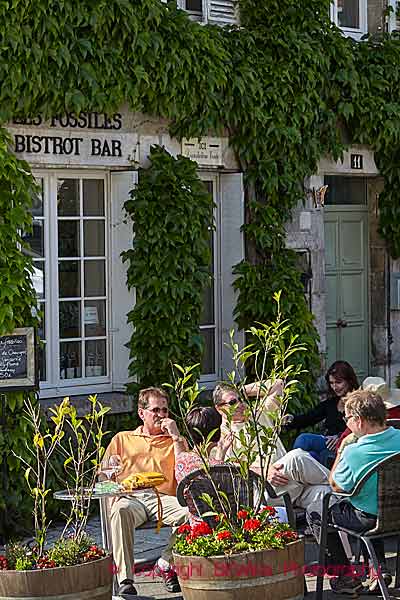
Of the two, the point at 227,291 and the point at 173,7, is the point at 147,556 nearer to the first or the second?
the point at 227,291

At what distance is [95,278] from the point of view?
10.1 m

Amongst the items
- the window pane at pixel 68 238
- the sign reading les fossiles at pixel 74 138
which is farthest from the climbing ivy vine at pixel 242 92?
the window pane at pixel 68 238

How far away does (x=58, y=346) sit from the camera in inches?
385

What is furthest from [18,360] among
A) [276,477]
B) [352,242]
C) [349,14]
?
[349,14]

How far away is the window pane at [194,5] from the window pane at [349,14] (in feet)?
6.35

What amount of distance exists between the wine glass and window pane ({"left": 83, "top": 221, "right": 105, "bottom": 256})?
9.37ft

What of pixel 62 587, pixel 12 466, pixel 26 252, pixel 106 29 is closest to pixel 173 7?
pixel 106 29

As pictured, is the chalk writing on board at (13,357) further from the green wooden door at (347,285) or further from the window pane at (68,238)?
the green wooden door at (347,285)

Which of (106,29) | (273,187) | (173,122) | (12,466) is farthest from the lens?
(273,187)

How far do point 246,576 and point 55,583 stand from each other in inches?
33.4

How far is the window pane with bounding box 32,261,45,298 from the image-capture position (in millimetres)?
9625

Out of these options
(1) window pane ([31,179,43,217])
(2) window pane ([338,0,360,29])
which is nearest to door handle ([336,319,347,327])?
(2) window pane ([338,0,360,29])

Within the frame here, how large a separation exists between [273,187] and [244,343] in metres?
1.35

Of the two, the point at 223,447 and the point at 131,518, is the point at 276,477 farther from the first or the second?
the point at 131,518
